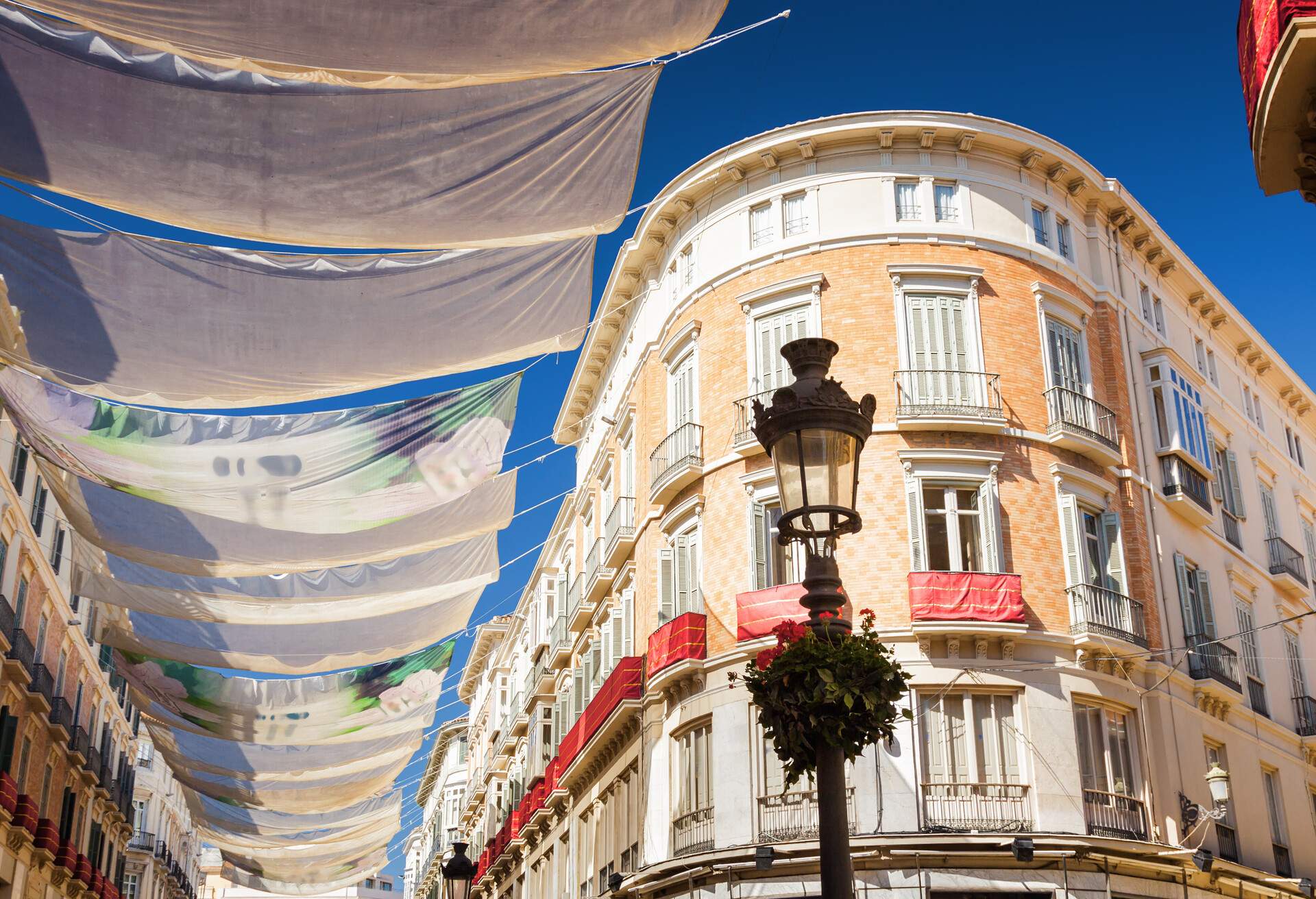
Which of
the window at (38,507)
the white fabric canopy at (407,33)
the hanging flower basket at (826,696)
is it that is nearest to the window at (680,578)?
the white fabric canopy at (407,33)

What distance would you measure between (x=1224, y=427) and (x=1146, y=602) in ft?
29.6

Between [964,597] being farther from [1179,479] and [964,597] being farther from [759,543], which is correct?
[1179,479]

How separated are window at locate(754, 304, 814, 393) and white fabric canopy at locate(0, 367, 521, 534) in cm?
608

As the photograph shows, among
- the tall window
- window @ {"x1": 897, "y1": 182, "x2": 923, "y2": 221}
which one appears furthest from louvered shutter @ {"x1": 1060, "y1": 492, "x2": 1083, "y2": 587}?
window @ {"x1": 897, "y1": 182, "x2": 923, "y2": 221}

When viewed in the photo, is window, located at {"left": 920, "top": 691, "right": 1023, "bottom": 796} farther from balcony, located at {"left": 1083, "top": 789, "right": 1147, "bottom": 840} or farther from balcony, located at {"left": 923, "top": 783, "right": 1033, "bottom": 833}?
balcony, located at {"left": 1083, "top": 789, "right": 1147, "bottom": 840}

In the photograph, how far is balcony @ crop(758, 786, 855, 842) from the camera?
22.1m

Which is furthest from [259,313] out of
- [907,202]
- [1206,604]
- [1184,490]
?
[1206,604]

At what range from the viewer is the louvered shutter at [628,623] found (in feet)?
101

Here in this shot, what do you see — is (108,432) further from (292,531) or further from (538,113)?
(538,113)

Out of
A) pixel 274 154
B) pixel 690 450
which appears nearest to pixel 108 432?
pixel 274 154

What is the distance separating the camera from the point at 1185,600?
26.8m

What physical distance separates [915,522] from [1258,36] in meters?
17.4

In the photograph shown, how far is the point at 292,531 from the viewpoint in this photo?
67.2 feet

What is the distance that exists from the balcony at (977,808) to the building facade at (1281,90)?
16.5 metres
